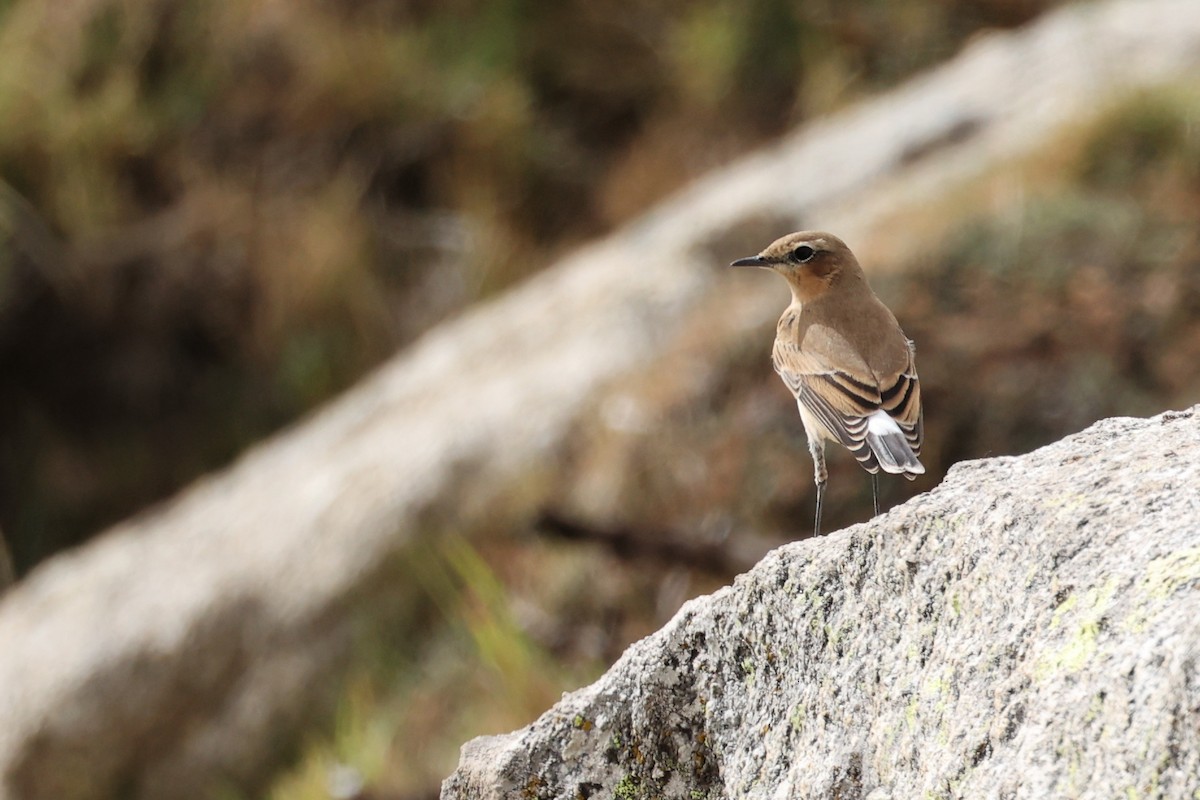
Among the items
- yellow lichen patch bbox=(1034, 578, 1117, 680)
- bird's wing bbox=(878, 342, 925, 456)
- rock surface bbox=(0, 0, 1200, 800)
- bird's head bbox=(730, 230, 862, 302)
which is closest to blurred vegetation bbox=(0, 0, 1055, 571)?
rock surface bbox=(0, 0, 1200, 800)

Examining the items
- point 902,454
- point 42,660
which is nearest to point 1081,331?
point 902,454

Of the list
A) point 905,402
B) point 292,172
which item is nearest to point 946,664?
point 905,402

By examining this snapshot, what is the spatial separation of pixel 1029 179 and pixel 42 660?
21.0 ft

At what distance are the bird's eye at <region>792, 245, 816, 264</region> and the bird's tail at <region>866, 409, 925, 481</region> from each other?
26.8 inches

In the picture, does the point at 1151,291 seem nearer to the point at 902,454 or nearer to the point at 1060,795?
the point at 902,454

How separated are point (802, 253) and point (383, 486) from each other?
436 centimetres

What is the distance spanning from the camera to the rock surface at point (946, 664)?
2.11 m

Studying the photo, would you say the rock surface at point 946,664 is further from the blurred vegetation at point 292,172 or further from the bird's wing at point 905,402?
the blurred vegetation at point 292,172

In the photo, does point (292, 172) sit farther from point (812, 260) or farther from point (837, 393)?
point (837, 393)

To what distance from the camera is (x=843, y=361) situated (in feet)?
14.5

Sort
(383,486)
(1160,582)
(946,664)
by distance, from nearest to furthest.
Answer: (1160,582) < (946,664) < (383,486)

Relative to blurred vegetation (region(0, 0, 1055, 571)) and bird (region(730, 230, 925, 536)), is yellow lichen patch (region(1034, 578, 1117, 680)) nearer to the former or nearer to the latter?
bird (region(730, 230, 925, 536))

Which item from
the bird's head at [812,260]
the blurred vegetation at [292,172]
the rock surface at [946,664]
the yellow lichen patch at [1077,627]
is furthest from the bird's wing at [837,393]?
the blurred vegetation at [292,172]

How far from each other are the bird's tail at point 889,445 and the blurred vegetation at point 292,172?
25.2 ft
